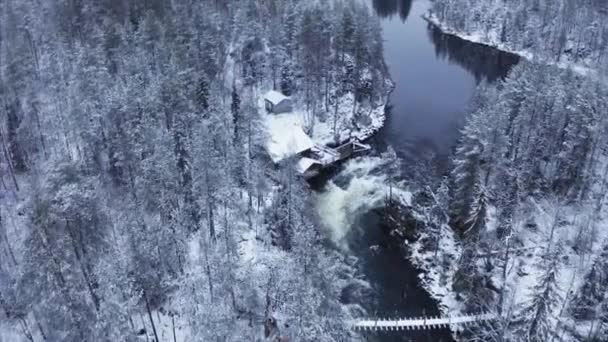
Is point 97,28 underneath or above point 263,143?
above

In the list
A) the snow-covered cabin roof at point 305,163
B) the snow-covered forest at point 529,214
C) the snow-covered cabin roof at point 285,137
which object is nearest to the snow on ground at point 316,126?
the snow-covered cabin roof at point 285,137

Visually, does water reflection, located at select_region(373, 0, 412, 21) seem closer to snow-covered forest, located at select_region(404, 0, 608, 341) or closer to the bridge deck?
snow-covered forest, located at select_region(404, 0, 608, 341)

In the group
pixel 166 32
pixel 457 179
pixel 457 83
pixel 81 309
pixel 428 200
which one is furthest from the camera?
pixel 457 83

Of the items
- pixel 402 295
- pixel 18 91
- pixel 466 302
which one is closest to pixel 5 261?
pixel 18 91

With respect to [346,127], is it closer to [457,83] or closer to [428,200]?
[428,200]

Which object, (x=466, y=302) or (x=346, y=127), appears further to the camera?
(x=346, y=127)

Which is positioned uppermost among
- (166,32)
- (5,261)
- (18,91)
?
A: (166,32)

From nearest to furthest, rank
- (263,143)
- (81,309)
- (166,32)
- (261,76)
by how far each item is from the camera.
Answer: (81,309) → (263,143) → (166,32) → (261,76)

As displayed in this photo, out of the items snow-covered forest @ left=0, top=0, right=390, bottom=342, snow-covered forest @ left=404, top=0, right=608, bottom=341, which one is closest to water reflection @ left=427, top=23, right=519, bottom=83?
snow-covered forest @ left=0, top=0, right=390, bottom=342
